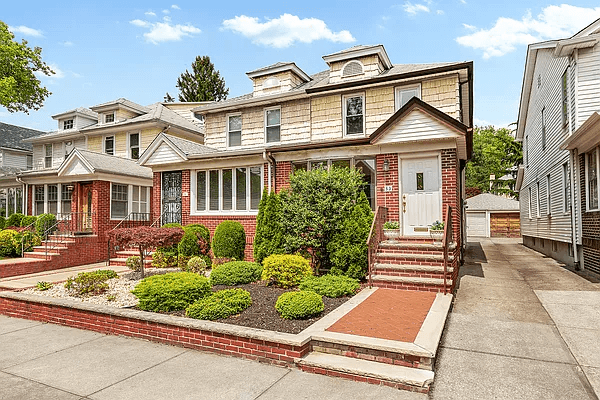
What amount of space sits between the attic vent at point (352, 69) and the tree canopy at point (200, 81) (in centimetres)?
2464

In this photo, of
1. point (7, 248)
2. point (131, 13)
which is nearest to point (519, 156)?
point (131, 13)

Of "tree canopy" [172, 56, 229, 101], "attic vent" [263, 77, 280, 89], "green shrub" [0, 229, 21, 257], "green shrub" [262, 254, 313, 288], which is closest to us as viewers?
"green shrub" [262, 254, 313, 288]

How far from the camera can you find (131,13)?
9414mm

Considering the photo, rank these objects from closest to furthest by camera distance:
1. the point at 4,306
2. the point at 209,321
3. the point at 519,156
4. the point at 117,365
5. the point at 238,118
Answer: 1. the point at 117,365
2. the point at 209,321
3. the point at 4,306
4. the point at 238,118
5. the point at 519,156

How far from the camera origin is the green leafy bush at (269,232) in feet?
32.7

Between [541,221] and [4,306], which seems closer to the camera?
[4,306]

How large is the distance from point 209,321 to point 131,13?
819cm

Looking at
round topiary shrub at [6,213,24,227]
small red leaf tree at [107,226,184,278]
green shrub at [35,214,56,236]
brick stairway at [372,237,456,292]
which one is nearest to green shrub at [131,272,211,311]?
small red leaf tree at [107,226,184,278]

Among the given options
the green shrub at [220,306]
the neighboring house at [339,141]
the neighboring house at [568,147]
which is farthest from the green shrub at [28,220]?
the neighboring house at [568,147]

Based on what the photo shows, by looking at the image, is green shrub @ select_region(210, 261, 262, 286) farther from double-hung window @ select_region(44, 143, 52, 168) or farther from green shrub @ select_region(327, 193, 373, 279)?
double-hung window @ select_region(44, 143, 52, 168)

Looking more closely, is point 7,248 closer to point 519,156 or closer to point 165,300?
point 165,300

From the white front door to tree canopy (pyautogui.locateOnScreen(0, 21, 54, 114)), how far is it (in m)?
22.0

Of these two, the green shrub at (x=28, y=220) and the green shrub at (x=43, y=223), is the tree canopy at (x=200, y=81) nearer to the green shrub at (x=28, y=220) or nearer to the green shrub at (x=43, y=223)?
the green shrub at (x=28, y=220)

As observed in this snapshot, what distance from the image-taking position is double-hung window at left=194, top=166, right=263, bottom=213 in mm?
12820
